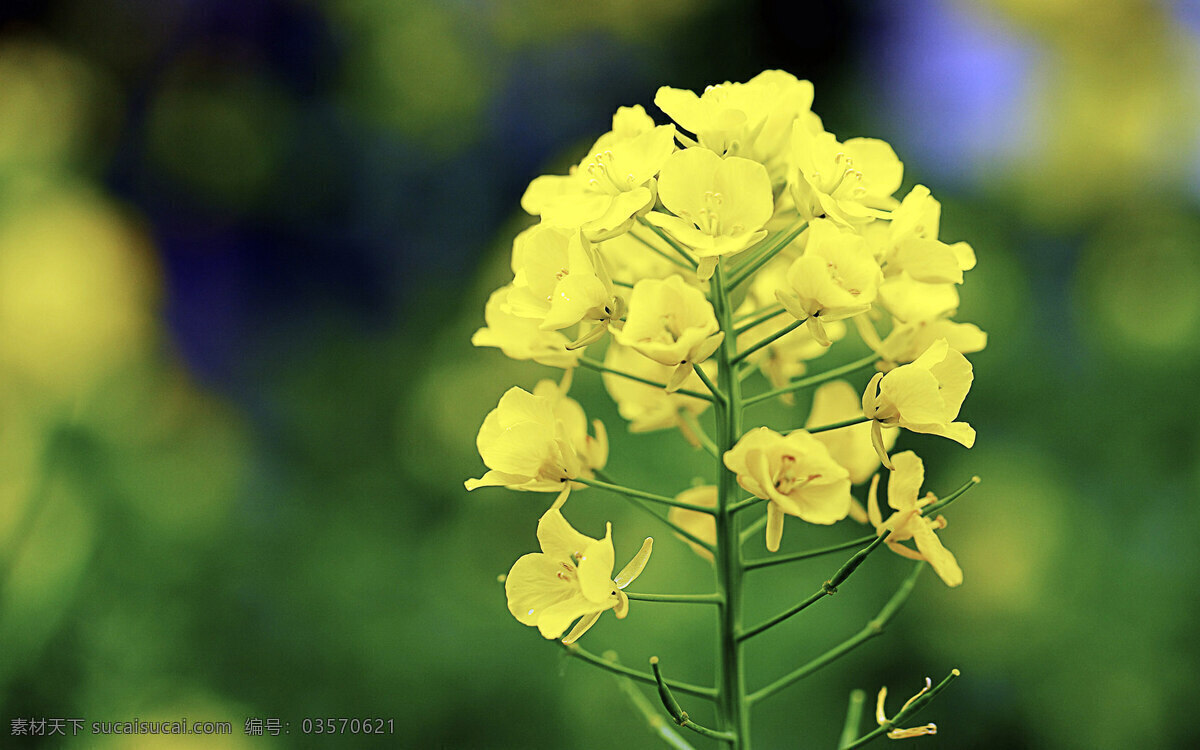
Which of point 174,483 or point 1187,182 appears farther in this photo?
point 1187,182

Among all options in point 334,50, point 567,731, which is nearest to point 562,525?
point 567,731

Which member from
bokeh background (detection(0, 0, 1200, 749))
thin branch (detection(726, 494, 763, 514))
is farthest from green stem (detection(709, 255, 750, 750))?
bokeh background (detection(0, 0, 1200, 749))

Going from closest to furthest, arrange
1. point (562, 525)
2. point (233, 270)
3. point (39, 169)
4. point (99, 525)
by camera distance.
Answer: point (562, 525) → point (99, 525) → point (39, 169) → point (233, 270)

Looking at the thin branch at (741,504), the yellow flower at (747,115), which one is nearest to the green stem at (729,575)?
the thin branch at (741,504)

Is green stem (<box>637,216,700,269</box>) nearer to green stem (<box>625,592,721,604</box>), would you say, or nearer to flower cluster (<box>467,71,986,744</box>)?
flower cluster (<box>467,71,986,744</box>)

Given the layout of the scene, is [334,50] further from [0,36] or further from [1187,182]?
[1187,182]

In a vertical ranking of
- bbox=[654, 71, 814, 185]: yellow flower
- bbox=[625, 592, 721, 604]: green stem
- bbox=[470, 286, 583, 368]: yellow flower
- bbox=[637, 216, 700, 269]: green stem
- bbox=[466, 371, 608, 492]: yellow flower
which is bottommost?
bbox=[625, 592, 721, 604]: green stem

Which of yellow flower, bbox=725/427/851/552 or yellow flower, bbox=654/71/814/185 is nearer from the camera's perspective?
yellow flower, bbox=725/427/851/552
